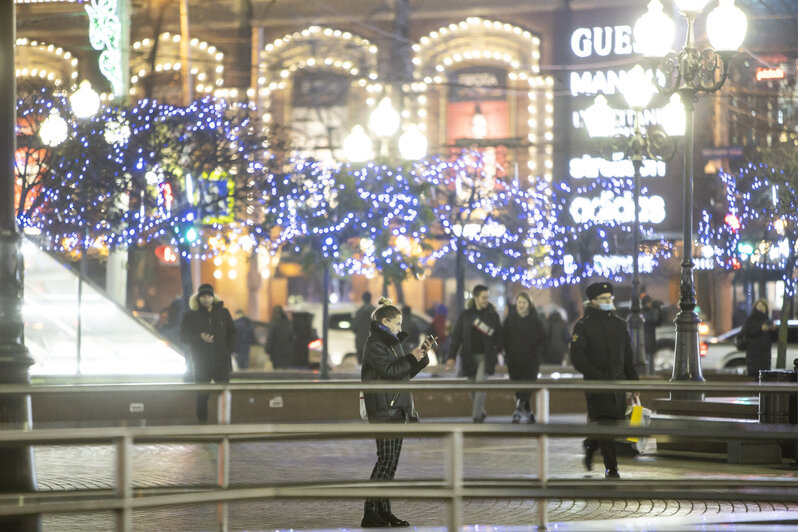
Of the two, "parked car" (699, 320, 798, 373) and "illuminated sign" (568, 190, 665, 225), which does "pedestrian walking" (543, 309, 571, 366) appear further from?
"illuminated sign" (568, 190, 665, 225)

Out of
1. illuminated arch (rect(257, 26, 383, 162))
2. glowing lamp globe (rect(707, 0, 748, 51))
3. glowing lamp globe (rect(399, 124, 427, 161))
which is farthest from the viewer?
illuminated arch (rect(257, 26, 383, 162))

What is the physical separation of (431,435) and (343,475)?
5968 mm

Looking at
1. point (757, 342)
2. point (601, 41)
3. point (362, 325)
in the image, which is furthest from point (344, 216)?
point (601, 41)

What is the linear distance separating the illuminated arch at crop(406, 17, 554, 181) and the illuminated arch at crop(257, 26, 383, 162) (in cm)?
157

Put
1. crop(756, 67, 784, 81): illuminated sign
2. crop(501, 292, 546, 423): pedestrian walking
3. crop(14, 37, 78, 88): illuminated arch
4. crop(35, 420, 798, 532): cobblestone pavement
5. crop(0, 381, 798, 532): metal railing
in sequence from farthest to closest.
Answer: crop(14, 37, 78, 88): illuminated arch
crop(756, 67, 784, 81): illuminated sign
crop(501, 292, 546, 423): pedestrian walking
crop(35, 420, 798, 532): cobblestone pavement
crop(0, 381, 798, 532): metal railing

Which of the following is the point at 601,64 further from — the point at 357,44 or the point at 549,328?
the point at 549,328

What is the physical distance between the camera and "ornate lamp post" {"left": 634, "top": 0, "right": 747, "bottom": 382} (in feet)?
53.2

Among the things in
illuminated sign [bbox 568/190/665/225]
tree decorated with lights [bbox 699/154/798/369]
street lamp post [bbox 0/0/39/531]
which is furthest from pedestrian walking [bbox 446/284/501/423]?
illuminated sign [bbox 568/190/665/225]

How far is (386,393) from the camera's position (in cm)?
973

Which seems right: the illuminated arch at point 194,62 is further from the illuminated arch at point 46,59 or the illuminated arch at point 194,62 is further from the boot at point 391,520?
the boot at point 391,520

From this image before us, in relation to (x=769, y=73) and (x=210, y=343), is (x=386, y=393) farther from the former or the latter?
(x=769, y=73)

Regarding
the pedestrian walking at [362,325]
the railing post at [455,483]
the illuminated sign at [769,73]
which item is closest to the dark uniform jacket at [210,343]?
the pedestrian walking at [362,325]

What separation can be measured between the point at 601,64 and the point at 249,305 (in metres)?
14.4

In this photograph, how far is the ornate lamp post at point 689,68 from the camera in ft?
53.2
